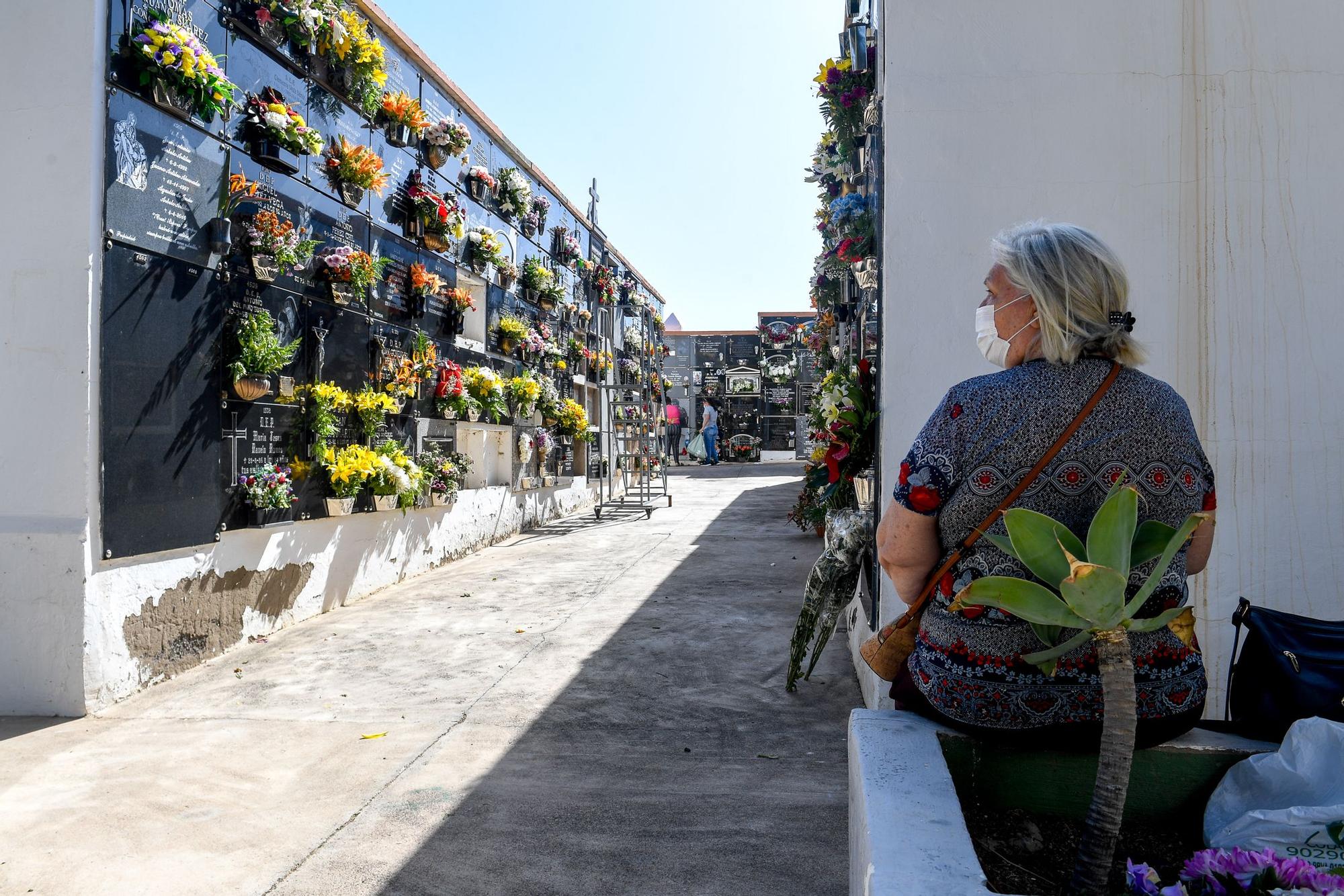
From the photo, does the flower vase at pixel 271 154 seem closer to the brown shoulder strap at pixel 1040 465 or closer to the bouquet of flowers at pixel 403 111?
the bouquet of flowers at pixel 403 111

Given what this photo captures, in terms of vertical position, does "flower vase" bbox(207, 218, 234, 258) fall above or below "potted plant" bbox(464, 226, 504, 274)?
below

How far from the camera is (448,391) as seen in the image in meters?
7.48

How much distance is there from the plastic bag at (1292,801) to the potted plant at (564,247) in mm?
10395

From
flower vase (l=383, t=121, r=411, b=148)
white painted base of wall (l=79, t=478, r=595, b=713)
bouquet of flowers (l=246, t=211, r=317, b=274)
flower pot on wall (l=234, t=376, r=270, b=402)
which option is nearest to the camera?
white painted base of wall (l=79, t=478, r=595, b=713)

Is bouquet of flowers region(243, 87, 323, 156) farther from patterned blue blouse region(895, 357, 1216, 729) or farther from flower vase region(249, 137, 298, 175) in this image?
patterned blue blouse region(895, 357, 1216, 729)

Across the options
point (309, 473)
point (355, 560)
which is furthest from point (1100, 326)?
point (355, 560)

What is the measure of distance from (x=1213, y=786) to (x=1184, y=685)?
21cm

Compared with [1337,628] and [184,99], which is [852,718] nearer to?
[1337,628]

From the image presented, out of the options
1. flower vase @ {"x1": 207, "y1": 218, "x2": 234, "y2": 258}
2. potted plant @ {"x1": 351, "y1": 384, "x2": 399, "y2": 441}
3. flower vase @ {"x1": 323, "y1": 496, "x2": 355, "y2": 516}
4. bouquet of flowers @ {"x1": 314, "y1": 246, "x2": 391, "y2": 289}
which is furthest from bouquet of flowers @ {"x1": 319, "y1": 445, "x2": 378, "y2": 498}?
flower vase @ {"x1": 207, "y1": 218, "x2": 234, "y2": 258}

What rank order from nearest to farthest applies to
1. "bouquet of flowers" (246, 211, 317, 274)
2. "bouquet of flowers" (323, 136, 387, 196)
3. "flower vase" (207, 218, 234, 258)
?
"flower vase" (207, 218, 234, 258) → "bouquet of flowers" (246, 211, 317, 274) → "bouquet of flowers" (323, 136, 387, 196)

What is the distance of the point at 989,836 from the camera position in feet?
5.16

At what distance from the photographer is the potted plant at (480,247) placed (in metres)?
8.41

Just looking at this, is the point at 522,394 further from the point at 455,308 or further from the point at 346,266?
the point at 346,266

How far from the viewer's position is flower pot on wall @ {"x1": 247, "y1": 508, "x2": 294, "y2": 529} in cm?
487
